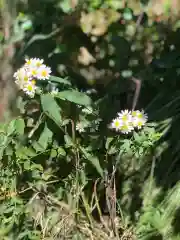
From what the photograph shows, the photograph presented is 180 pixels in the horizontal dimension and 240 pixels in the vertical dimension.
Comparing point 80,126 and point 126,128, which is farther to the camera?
point 80,126

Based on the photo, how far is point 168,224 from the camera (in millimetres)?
2094

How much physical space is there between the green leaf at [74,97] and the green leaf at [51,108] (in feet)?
0.14

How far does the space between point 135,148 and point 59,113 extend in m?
0.31

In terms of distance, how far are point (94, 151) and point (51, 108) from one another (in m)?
0.27

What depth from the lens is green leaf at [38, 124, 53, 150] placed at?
211 centimetres

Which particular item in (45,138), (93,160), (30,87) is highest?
(30,87)

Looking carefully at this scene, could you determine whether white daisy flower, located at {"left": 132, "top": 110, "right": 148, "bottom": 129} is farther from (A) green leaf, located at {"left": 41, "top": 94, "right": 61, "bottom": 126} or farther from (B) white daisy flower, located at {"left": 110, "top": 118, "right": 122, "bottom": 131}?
(A) green leaf, located at {"left": 41, "top": 94, "right": 61, "bottom": 126}

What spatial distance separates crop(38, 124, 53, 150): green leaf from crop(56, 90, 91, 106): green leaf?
0.48 ft

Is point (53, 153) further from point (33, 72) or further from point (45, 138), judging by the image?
point (33, 72)

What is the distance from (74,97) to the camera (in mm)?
2086

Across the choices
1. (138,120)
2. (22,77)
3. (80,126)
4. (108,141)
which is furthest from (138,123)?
(22,77)

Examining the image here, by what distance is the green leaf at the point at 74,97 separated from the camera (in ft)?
6.80

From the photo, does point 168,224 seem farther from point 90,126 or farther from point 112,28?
point 112,28

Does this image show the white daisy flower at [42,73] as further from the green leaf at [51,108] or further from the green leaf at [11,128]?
the green leaf at [11,128]
